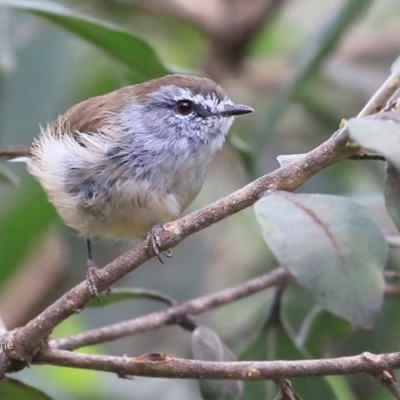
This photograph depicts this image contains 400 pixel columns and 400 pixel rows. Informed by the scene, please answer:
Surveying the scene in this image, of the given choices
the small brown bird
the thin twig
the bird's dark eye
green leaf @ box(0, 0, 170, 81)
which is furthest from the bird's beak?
the thin twig

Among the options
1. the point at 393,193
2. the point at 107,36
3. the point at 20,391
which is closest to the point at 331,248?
the point at 393,193

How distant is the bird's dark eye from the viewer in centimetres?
263

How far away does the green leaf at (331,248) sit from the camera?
1.11m

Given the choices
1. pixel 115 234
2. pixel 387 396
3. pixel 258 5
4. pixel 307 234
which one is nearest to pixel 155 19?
pixel 258 5

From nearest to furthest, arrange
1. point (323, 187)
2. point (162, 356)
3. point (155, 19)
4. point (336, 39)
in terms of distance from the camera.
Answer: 1. point (162, 356)
2. point (336, 39)
3. point (323, 187)
4. point (155, 19)

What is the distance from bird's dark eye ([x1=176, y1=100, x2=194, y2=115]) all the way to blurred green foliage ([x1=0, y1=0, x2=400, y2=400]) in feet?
0.52

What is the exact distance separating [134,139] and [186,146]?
0.58ft

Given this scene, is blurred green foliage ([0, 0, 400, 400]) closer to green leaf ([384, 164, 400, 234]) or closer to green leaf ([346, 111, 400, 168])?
green leaf ([384, 164, 400, 234])

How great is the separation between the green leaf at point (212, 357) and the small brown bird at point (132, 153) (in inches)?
16.8

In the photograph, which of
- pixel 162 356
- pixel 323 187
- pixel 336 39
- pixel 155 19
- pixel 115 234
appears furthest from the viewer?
pixel 155 19

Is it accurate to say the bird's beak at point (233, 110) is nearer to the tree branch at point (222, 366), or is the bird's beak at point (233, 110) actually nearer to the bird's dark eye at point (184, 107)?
the bird's dark eye at point (184, 107)

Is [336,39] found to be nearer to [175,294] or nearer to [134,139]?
[134,139]

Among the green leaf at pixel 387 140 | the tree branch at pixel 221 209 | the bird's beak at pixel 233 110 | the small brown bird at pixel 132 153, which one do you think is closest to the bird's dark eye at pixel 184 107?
the small brown bird at pixel 132 153

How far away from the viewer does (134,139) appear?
8.02 feet
